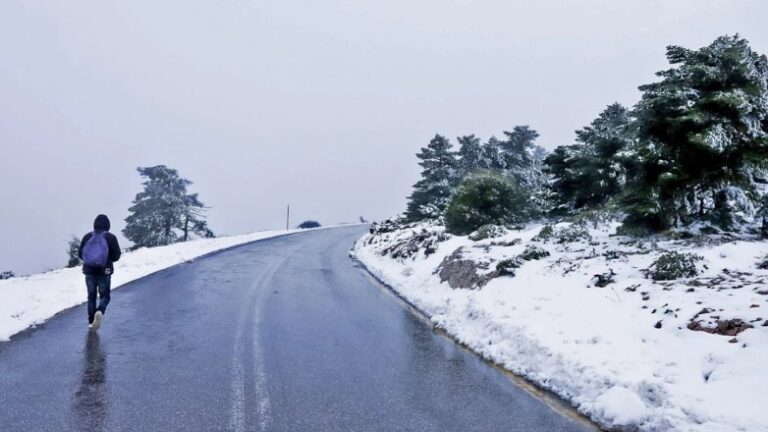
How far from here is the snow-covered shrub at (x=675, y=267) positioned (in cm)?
842

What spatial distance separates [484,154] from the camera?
40.7 meters

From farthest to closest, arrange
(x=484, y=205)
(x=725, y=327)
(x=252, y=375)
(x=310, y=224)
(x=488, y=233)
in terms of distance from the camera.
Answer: (x=310, y=224), (x=484, y=205), (x=488, y=233), (x=252, y=375), (x=725, y=327)

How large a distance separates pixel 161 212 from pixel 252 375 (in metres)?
43.8

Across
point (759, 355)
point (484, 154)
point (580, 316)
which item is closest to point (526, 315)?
point (580, 316)

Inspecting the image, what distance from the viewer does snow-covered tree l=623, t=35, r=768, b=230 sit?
438 inches

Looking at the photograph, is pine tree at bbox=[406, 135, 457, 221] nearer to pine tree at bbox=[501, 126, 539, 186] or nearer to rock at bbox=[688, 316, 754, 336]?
pine tree at bbox=[501, 126, 539, 186]

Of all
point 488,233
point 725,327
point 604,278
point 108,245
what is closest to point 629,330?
point 725,327

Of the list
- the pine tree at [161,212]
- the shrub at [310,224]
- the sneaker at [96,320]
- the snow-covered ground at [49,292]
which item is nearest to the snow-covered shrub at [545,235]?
the sneaker at [96,320]

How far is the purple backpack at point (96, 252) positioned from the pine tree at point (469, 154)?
31.8 meters

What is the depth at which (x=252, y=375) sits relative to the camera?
21.0 ft

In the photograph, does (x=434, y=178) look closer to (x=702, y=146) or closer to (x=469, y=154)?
(x=469, y=154)

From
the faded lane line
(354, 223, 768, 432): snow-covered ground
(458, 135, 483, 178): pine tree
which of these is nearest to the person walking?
the faded lane line

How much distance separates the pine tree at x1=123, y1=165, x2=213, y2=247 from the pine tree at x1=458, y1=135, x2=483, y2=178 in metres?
25.9

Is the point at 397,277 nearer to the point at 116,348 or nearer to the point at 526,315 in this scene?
the point at 526,315
